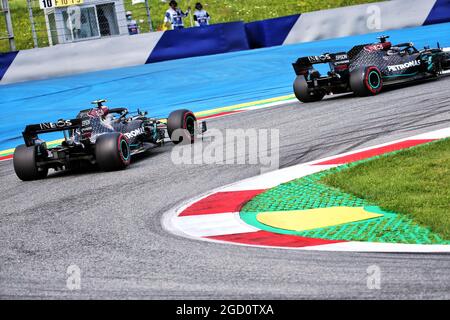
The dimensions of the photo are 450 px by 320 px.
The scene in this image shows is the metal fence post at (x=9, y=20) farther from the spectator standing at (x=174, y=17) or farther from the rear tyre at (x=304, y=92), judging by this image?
the rear tyre at (x=304, y=92)

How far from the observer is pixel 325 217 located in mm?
6672

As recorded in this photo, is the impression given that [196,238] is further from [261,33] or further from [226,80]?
[261,33]

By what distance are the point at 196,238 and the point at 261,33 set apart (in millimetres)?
15348

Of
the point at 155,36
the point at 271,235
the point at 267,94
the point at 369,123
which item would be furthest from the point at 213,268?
the point at 155,36

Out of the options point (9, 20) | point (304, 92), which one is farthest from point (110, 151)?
point (9, 20)

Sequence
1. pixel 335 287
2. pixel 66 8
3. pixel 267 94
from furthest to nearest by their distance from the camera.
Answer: pixel 66 8, pixel 267 94, pixel 335 287

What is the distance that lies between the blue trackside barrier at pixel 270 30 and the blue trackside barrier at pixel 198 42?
1.71 feet

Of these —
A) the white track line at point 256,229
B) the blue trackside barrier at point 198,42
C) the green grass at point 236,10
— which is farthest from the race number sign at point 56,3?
the white track line at point 256,229

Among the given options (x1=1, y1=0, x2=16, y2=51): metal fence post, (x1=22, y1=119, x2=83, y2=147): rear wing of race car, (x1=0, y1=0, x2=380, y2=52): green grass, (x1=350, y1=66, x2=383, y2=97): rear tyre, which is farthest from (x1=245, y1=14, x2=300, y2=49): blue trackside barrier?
(x1=22, y1=119, x2=83, y2=147): rear wing of race car

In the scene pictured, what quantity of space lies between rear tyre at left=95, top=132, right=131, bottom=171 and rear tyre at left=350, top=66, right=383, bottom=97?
14.9ft

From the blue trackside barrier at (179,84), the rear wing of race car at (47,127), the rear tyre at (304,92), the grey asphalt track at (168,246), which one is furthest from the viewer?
the blue trackside barrier at (179,84)

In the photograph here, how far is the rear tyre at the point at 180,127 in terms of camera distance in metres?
11.7

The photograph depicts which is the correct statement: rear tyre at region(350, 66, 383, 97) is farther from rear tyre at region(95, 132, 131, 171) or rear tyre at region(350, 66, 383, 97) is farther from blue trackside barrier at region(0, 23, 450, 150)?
rear tyre at region(95, 132, 131, 171)

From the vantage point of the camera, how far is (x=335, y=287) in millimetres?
4836
